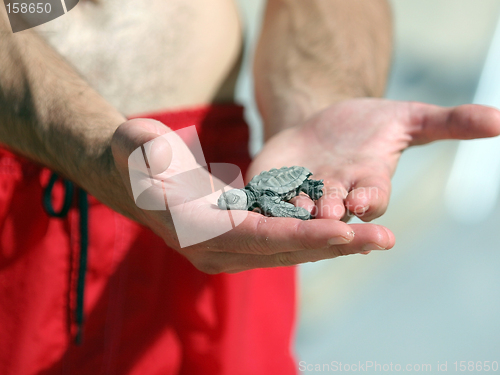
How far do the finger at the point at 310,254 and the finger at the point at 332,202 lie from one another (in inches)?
6.7

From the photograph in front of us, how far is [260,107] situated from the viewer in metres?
2.30

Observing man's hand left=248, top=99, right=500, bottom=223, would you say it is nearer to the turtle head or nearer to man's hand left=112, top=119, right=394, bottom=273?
the turtle head

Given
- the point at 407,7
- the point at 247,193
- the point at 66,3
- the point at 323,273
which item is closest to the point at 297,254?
the point at 247,193

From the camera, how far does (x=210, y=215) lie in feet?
3.20

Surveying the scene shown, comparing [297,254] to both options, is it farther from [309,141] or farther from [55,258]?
[55,258]

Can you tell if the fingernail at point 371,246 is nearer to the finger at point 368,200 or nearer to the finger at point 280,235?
the finger at point 280,235

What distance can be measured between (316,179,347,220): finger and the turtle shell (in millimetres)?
94

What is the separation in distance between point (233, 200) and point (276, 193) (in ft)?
0.48

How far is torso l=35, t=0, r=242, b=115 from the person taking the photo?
4.94 ft

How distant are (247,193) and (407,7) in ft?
12.4

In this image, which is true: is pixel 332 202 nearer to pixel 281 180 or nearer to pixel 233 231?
pixel 281 180

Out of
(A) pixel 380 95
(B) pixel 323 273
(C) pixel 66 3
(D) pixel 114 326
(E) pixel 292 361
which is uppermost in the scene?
(C) pixel 66 3

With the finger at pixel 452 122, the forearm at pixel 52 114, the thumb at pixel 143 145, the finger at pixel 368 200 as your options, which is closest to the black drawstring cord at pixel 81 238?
the forearm at pixel 52 114

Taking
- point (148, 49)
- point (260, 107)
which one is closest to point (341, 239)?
point (148, 49)
